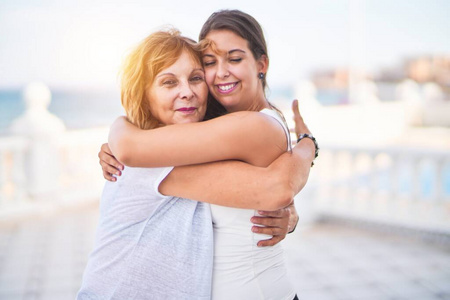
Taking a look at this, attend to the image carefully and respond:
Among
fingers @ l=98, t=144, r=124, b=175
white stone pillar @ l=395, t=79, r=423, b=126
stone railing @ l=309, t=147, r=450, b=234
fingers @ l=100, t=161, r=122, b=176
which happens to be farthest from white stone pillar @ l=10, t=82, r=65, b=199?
white stone pillar @ l=395, t=79, r=423, b=126

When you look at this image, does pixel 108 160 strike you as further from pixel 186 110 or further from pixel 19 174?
pixel 19 174

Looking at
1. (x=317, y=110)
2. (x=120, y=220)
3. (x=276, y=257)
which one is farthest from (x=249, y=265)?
(x=317, y=110)

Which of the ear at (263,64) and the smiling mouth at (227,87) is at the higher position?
the ear at (263,64)

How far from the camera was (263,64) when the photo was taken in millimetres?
1876

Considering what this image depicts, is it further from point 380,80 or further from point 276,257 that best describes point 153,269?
point 380,80

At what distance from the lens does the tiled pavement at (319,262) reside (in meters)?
3.93

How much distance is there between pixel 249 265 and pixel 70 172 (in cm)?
576

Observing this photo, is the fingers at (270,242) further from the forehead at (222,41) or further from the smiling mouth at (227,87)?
the forehead at (222,41)

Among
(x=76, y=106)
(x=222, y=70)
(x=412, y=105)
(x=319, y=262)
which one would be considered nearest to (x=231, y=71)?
(x=222, y=70)

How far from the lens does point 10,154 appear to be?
5914 millimetres

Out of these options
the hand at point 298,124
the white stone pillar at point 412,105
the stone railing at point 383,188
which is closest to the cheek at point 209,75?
the hand at point 298,124

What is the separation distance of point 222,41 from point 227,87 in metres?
0.18

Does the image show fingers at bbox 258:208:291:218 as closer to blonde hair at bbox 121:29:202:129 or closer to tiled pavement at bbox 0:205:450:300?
Result: blonde hair at bbox 121:29:202:129

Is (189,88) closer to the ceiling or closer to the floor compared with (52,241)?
closer to the ceiling
